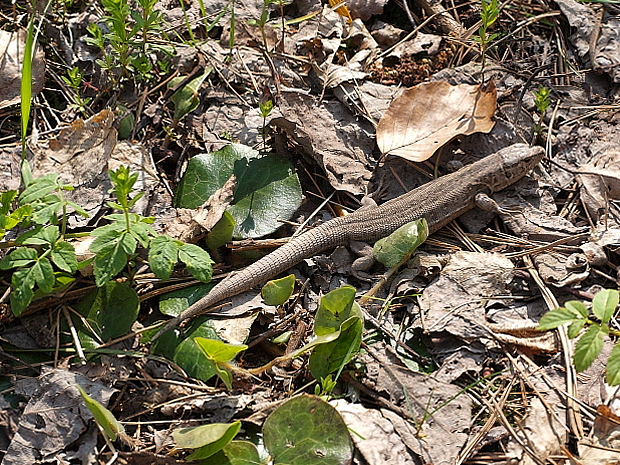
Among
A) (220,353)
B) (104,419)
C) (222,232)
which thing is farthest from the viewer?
(222,232)

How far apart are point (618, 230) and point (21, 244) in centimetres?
355

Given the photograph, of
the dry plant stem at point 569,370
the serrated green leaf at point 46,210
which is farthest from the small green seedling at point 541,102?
the serrated green leaf at point 46,210

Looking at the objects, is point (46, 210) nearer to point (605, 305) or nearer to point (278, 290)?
point (278, 290)

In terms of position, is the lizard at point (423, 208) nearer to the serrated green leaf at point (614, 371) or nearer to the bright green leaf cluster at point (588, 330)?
the bright green leaf cluster at point (588, 330)

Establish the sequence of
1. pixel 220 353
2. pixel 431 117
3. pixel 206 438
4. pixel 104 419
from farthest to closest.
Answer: pixel 431 117 < pixel 220 353 < pixel 104 419 < pixel 206 438

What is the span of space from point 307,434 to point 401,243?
1.47 meters

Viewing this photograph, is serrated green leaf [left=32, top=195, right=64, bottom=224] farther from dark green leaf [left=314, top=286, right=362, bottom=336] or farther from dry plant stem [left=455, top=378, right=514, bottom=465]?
dry plant stem [left=455, top=378, right=514, bottom=465]

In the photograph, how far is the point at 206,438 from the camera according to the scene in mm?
2799

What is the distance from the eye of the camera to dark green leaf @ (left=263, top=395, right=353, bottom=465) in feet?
9.67

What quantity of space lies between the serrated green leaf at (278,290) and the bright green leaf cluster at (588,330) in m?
1.37

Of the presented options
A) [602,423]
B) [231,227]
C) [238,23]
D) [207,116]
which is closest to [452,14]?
[238,23]

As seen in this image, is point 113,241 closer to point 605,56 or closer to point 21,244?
point 21,244

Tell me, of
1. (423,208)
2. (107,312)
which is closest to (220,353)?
(107,312)

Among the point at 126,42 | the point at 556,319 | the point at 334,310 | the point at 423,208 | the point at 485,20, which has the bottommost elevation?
the point at 423,208
